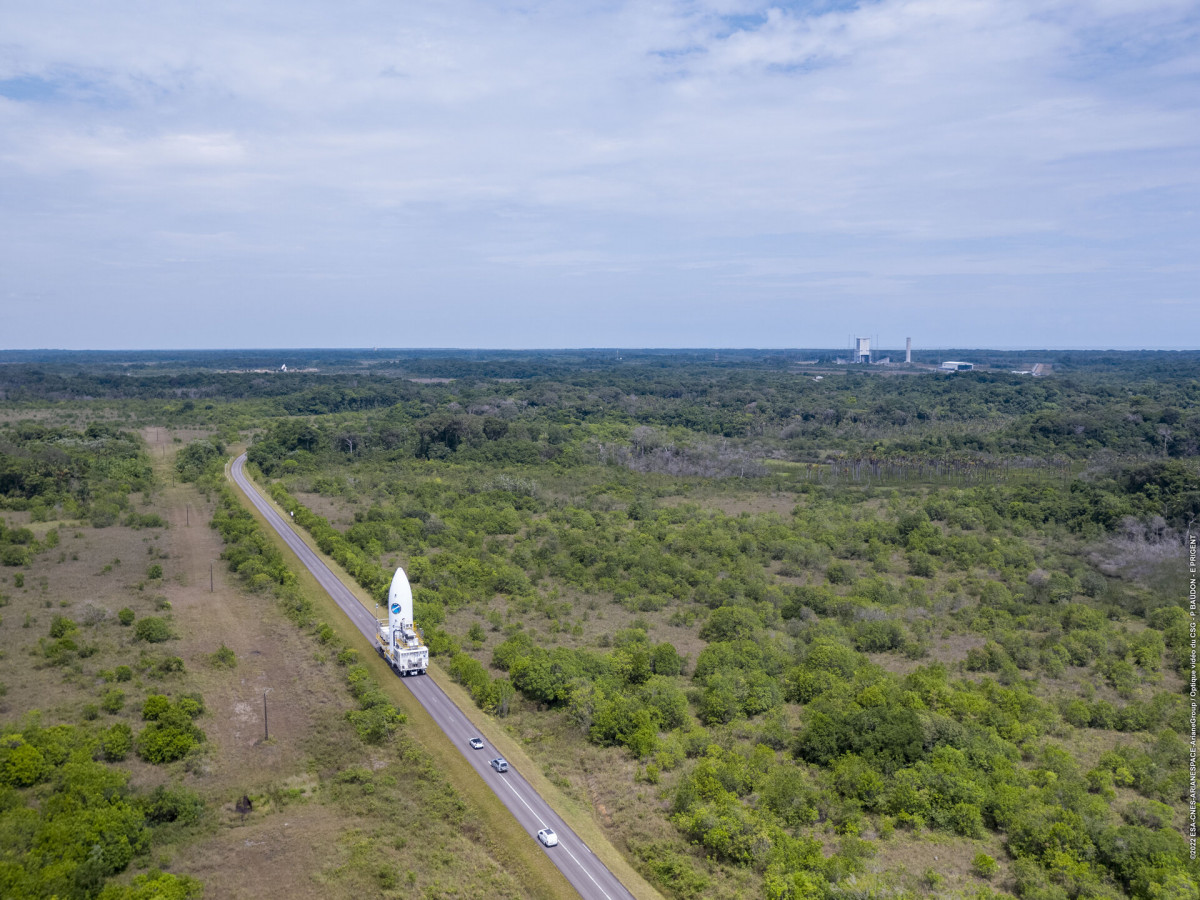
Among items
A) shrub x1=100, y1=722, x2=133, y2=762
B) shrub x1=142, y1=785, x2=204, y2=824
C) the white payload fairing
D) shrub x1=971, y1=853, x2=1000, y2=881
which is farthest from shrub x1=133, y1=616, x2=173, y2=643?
shrub x1=971, y1=853, x2=1000, y2=881

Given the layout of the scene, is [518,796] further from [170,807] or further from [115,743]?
[115,743]

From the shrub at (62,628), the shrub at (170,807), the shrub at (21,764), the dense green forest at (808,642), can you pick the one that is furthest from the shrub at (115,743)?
the shrub at (62,628)

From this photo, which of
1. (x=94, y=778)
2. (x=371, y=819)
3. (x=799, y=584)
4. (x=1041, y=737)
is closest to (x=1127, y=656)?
(x=1041, y=737)

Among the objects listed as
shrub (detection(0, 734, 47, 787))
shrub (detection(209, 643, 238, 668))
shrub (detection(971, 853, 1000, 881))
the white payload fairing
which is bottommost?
shrub (detection(971, 853, 1000, 881))

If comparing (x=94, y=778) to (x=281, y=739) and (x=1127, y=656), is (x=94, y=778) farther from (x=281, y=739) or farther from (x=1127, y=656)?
(x=1127, y=656)

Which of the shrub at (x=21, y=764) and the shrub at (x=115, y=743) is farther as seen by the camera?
the shrub at (x=115, y=743)

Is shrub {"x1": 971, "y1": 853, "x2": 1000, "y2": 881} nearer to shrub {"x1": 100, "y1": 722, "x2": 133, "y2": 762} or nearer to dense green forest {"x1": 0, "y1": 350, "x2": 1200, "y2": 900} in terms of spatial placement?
dense green forest {"x1": 0, "y1": 350, "x2": 1200, "y2": 900}

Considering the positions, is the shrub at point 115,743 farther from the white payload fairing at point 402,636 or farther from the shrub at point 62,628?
the shrub at point 62,628
